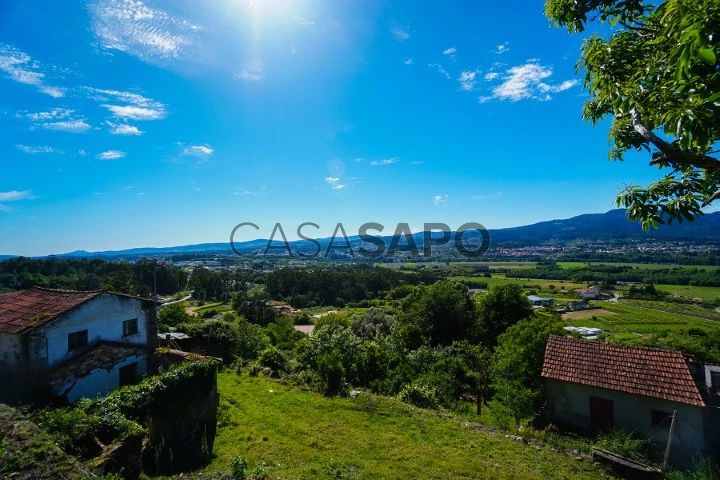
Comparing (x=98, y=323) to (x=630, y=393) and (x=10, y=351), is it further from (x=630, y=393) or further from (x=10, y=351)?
(x=630, y=393)

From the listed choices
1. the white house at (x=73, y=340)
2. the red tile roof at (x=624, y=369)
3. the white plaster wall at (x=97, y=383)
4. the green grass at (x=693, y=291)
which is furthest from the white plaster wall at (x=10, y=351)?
the green grass at (x=693, y=291)

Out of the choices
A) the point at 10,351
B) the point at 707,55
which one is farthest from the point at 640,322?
the point at 10,351

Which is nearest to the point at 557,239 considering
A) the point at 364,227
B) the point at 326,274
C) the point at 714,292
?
the point at 714,292

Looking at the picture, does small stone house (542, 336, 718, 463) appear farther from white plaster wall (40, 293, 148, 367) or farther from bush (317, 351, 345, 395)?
white plaster wall (40, 293, 148, 367)

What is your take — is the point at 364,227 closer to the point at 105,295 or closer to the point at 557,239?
the point at 105,295

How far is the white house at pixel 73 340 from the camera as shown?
11.4m

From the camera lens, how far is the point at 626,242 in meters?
152

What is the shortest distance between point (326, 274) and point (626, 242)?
14765 cm

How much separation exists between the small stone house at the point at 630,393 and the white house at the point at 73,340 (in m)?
17.6

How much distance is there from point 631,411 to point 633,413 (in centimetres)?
8

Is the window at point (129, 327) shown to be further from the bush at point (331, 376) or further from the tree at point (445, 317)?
the tree at point (445, 317)

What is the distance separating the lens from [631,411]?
39.7 feet

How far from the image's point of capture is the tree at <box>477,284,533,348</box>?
28016 millimetres

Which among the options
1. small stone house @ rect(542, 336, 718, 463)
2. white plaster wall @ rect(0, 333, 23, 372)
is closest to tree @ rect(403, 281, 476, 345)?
small stone house @ rect(542, 336, 718, 463)
